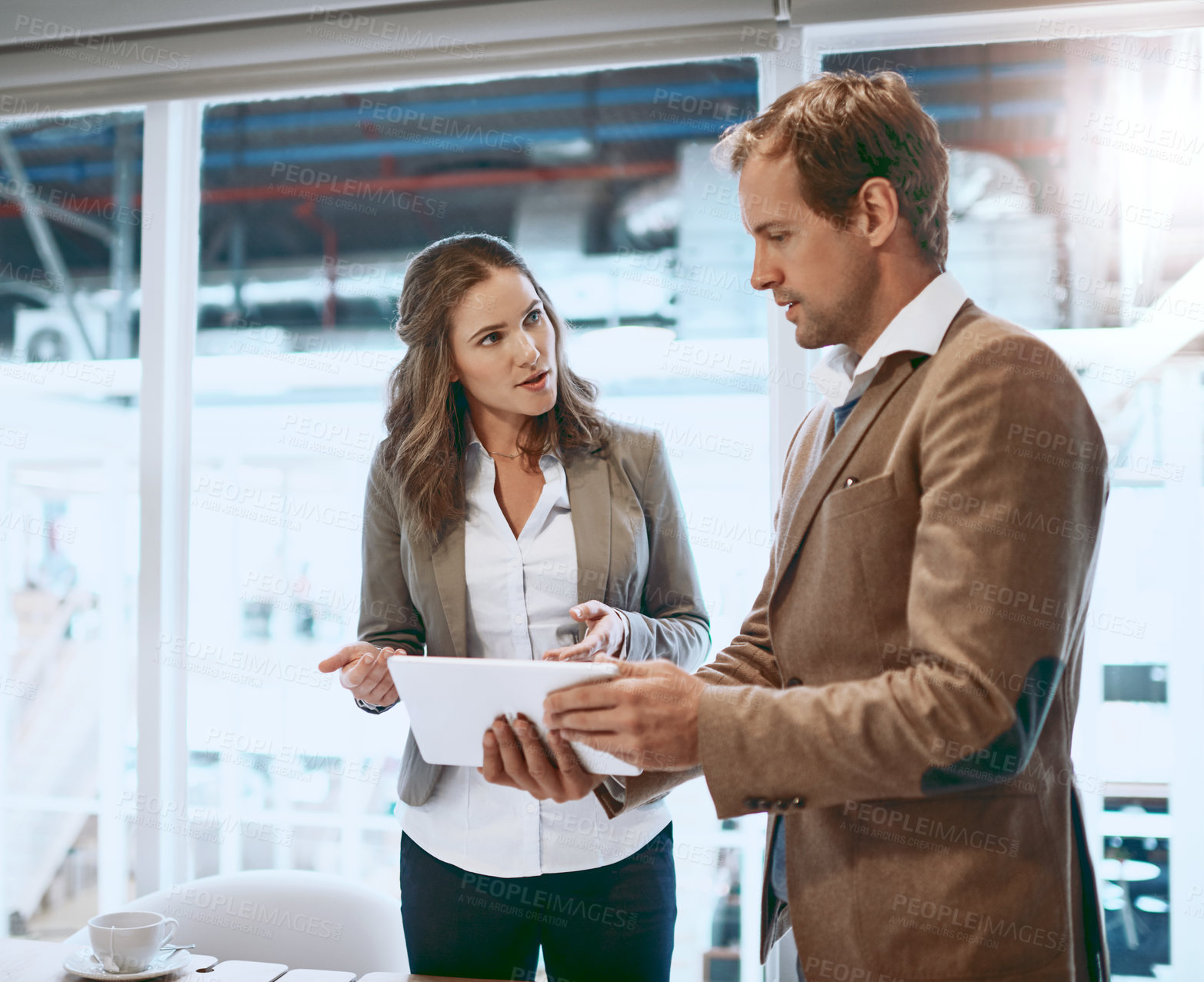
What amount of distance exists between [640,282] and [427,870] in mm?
1679

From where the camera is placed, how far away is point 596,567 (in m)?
1.75

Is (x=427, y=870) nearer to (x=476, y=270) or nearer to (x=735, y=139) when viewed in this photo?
(x=476, y=270)

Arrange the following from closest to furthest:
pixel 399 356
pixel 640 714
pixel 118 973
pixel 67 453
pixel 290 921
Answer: pixel 640 714, pixel 118 973, pixel 290 921, pixel 399 356, pixel 67 453

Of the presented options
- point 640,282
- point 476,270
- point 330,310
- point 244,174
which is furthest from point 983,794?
point 244,174

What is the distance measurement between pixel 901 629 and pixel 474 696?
0.54 meters

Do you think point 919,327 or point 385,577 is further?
point 385,577

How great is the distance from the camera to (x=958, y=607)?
96 cm

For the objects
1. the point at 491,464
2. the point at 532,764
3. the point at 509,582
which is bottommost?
the point at 532,764

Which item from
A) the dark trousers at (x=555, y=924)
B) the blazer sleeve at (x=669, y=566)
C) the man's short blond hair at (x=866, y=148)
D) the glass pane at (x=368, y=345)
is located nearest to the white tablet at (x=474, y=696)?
the dark trousers at (x=555, y=924)

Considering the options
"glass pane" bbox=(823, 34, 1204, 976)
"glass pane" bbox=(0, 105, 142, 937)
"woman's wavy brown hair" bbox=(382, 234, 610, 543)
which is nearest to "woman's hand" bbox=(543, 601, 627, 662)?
"woman's wavy brown hair" bbox=(382, 234, 610, 543)

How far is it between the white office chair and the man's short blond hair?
5.14 ft

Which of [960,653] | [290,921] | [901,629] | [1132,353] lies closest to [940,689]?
[960,653]

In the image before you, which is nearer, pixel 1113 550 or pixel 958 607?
pixel 958 607

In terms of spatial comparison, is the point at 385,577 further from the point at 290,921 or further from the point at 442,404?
the point at 290,921
